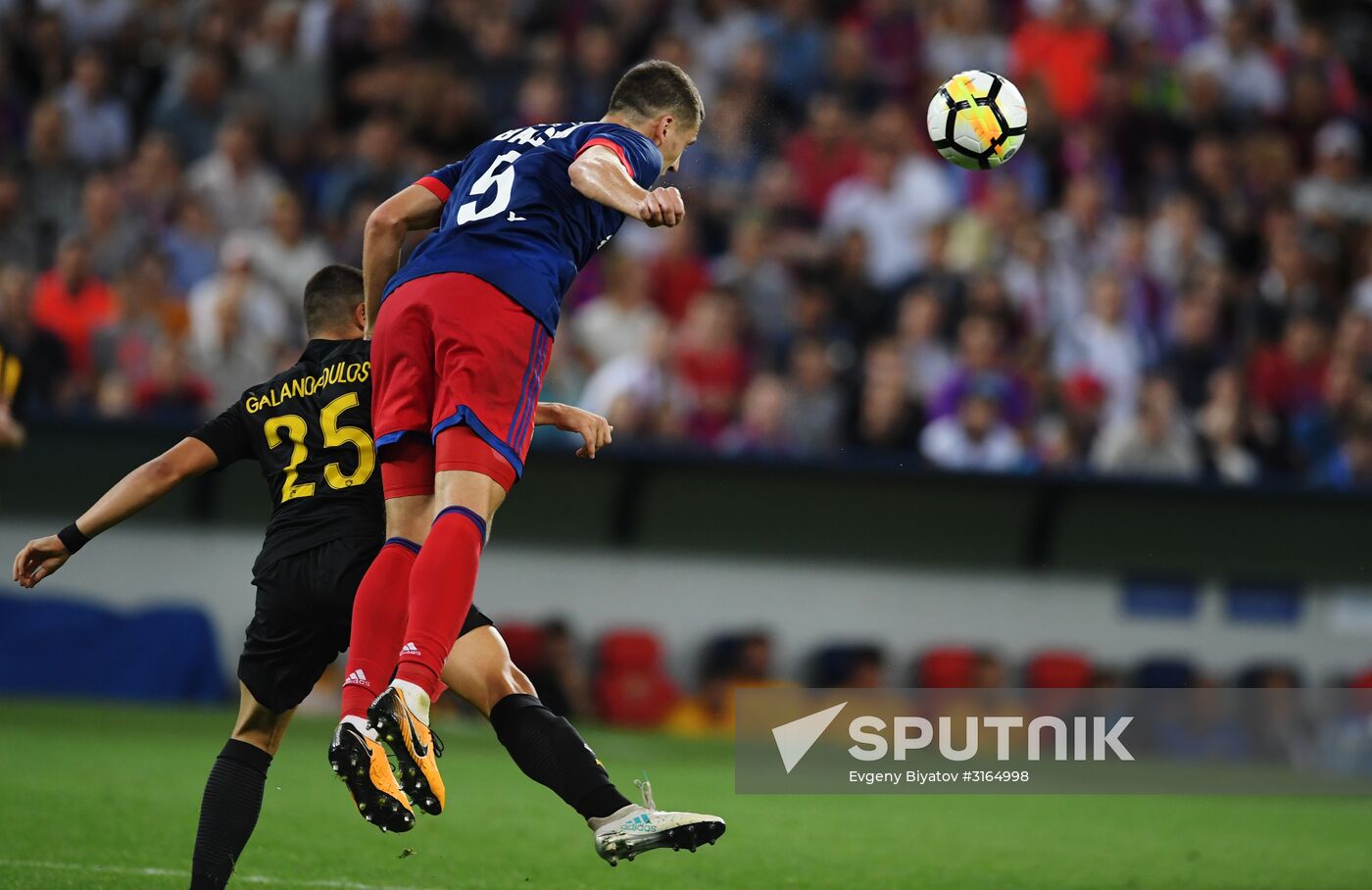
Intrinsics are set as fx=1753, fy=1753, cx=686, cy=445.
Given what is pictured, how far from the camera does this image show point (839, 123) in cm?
1462

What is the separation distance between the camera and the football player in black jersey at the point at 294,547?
5.16 metres

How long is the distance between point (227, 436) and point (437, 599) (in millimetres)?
1025

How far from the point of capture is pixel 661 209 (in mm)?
4805

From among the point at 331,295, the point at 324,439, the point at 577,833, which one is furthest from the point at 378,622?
the point at 577,833

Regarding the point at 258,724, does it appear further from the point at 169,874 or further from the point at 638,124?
the point at 638,124

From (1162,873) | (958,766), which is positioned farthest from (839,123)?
(1162,873)

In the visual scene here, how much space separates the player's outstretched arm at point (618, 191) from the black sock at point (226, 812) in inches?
76.3

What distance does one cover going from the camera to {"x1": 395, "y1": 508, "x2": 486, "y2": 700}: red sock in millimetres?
4742

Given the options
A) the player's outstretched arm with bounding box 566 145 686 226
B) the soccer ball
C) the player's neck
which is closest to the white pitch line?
the player's outstretched arm with bounding box 566 145 686 226

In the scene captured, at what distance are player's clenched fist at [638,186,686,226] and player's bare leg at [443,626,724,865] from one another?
4.57 ft

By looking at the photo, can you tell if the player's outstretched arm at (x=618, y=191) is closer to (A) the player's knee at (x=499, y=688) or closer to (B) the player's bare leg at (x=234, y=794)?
(A) the player's knee at (x=499, y=688)

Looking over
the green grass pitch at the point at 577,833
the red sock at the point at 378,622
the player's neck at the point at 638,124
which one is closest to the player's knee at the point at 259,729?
the red sock at the point at 378,622

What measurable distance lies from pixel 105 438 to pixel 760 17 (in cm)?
681

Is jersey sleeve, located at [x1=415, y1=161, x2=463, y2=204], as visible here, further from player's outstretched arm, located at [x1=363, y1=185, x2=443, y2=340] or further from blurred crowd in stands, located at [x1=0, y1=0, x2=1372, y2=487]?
blurred crowd in stands, located at [x1=0, y1=0, x2=1372, y2=487]
